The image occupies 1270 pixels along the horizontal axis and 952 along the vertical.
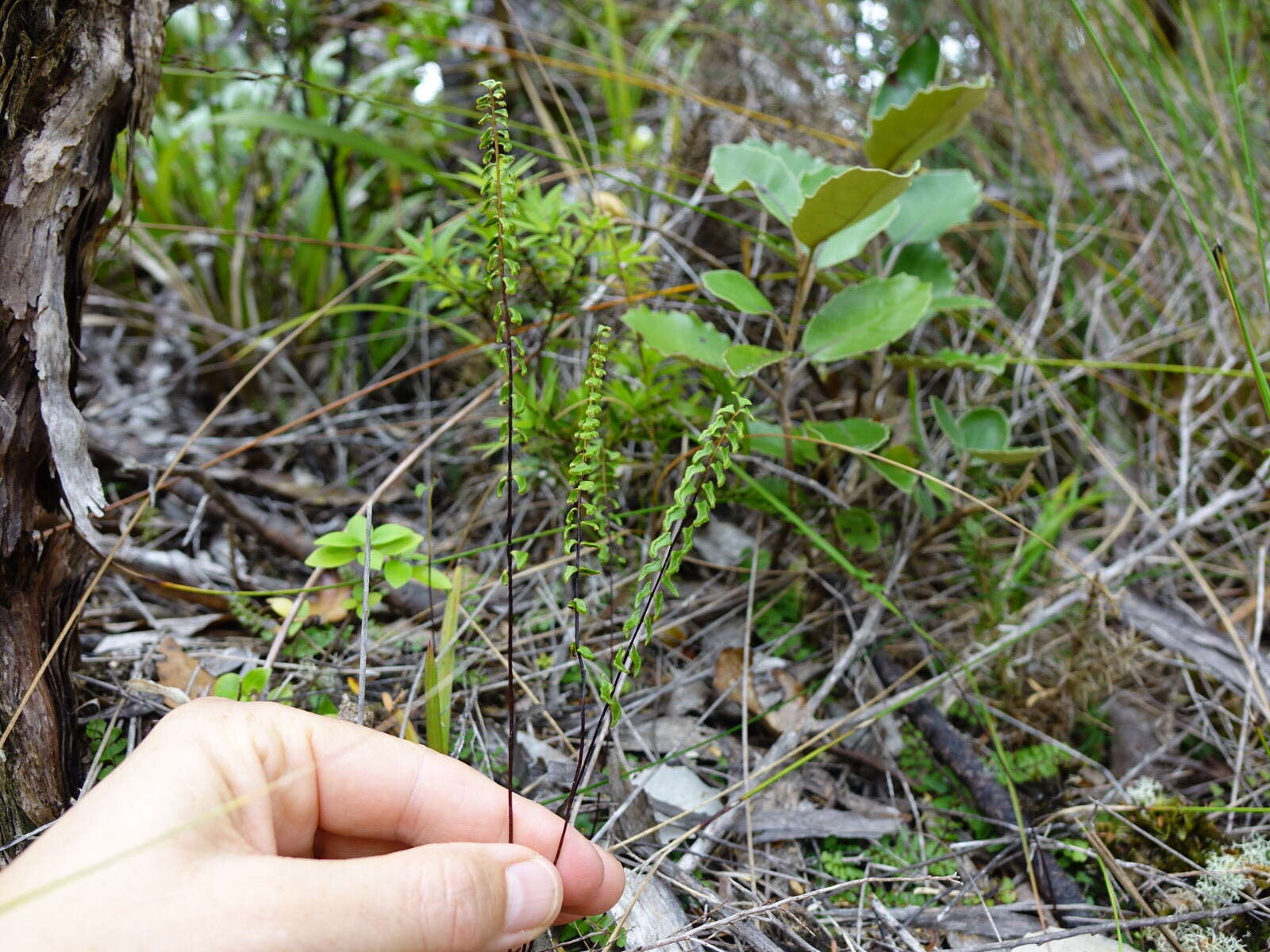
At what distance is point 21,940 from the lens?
0.74 m

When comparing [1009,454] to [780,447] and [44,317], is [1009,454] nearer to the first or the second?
[780,447]

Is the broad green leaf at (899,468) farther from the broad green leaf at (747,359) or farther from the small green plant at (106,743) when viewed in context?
the small green plant at (106,743)

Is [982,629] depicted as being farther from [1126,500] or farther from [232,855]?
[232,855]

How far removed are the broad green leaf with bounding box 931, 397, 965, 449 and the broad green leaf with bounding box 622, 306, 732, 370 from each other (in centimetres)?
45

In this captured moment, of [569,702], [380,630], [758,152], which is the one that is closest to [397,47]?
[758,152]

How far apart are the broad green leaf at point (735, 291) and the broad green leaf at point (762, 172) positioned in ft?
0.45

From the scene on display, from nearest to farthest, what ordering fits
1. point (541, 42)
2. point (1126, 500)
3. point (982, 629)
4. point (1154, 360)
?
point (982, 629), point (1126, 500), point (1154, 360), point (541, 42)

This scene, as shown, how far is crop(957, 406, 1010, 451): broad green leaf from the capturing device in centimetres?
166

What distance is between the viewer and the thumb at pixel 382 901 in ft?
2.56

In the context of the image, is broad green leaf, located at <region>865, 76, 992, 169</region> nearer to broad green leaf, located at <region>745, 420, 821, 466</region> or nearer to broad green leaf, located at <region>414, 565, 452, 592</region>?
broad green leaf, located at <region>745, 420, 821, 466</region>

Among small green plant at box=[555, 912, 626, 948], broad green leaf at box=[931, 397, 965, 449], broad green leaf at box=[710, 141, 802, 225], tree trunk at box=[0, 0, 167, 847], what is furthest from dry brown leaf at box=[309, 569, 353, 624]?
broad green leaf at box=[931, 397, 965, 449]

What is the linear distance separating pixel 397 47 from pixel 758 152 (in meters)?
2.35

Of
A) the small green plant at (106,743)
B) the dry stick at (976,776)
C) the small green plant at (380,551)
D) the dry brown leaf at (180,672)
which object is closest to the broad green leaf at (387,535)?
the small green plant at (380,551)

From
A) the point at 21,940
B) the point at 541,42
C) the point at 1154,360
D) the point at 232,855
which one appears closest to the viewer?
the point at 21,940
